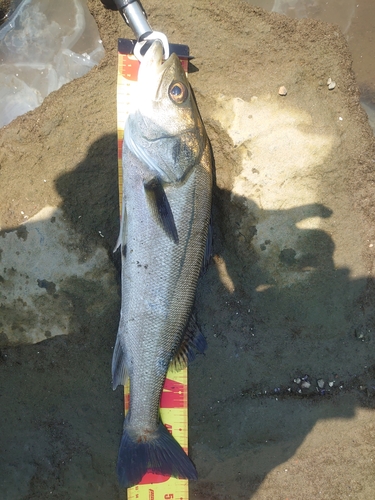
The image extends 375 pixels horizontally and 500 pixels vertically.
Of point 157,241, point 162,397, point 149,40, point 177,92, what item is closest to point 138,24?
point 149,40

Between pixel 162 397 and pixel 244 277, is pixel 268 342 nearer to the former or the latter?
pixel 244 277

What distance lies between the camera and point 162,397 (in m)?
3.38

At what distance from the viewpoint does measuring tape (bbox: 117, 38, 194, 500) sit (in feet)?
10.8

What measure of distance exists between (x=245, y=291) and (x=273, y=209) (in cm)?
82

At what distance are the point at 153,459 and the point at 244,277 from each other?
70.1 inches

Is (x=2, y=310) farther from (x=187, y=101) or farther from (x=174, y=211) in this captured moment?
(x=187, y=101)

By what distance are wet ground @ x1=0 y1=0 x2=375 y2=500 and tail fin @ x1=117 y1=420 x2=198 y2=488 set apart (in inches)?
11.9

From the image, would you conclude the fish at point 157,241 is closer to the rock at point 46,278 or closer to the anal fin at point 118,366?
the anal fin at point 118,366

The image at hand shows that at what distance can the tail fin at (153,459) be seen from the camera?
306 centimetres

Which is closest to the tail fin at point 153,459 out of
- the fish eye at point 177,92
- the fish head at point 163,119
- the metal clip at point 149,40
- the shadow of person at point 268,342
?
the shadow of person at point 268,342

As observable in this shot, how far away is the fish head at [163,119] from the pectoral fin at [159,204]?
9cm

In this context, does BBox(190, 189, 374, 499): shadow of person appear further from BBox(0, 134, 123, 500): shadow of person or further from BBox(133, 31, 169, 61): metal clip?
BBox(133, 31, 169, 61): metal clip

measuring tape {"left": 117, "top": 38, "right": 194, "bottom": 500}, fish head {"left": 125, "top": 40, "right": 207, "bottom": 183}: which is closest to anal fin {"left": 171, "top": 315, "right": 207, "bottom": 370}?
measuring tape {"left": 117, "top": 38, "right": 194, "bottom": 500}

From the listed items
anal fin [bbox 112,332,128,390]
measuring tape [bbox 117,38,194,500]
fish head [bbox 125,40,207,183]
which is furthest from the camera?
measuring tape [bbox 117,38,194,500]
